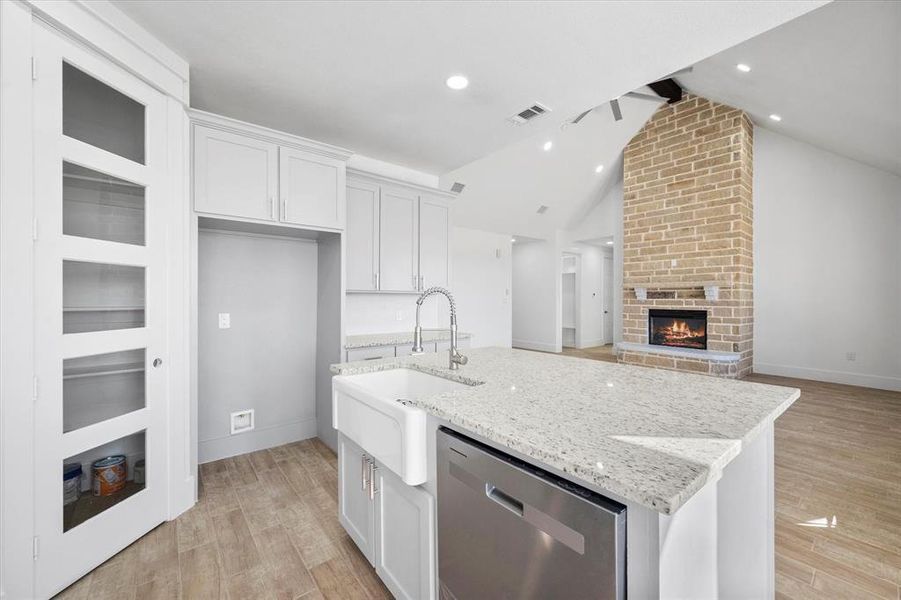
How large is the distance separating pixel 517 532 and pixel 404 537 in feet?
2.12

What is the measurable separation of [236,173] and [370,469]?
82.2 inches

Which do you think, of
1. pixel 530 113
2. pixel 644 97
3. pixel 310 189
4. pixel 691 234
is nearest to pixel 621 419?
pixel 530 113

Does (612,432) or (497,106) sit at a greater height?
(497,106)

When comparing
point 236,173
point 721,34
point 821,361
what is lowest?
point 821,361

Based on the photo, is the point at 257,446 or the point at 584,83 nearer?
the point at 584,83

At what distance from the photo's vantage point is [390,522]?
1.48m

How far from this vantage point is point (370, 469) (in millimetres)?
1577

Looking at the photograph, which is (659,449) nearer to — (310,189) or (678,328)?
(310,189)

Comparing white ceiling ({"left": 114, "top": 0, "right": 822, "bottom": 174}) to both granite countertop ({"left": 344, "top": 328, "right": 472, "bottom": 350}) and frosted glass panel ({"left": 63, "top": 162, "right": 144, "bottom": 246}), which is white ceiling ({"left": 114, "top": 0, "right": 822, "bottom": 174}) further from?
granite countertop ({"left": 344, "top": 328, "right": 472, "bottom": 350})

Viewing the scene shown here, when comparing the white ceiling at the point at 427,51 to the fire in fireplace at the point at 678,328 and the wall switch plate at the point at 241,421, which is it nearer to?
the wall switch plate at the point at 241,421

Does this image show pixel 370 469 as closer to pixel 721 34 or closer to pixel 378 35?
pixel 378 35

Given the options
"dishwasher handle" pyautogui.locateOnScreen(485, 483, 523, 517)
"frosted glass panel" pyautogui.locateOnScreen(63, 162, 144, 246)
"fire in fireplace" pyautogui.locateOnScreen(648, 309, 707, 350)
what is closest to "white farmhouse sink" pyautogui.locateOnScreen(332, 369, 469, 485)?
"dishwasher handle" pyautogui.locateOnScreen(485, 483, 523, 517)

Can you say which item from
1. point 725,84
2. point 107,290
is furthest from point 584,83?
point 725,84

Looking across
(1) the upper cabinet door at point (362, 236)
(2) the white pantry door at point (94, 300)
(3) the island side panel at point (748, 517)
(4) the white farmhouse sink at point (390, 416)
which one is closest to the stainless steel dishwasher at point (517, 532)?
(4) the white farmhouse sink at point (390, 416)
